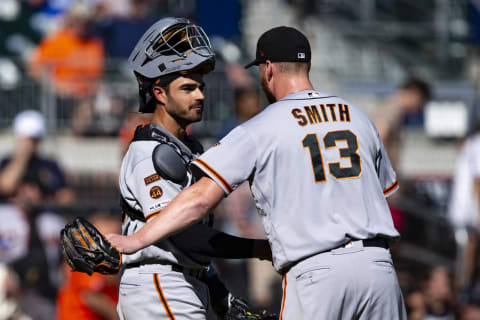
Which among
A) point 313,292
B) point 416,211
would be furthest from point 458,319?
point 313,292

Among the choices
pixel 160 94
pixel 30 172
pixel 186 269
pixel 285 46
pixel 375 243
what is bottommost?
pixel 30 172

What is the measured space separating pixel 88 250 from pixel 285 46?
1.32 metres

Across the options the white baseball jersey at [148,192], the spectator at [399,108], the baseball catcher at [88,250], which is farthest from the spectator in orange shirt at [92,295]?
the baseball catcher at [88,250]

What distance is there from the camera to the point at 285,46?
3812mm

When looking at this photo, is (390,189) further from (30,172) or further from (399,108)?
(30,172)

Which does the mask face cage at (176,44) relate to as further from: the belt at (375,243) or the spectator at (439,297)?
the spectator at (439,297)

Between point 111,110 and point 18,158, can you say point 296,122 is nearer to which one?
point 18,158

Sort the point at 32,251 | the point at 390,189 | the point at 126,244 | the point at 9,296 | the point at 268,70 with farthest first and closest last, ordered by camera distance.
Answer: the point at 32,251 → the point at 9,296 → the point at 390,189 → the point at 268,70 → the point at 126,244

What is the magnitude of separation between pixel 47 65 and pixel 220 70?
2.00 meters

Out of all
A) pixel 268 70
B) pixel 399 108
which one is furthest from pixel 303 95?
pixel 399 108

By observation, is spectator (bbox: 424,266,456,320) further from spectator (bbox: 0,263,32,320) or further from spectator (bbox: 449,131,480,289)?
spectator (bbox: 0,263,32,320)

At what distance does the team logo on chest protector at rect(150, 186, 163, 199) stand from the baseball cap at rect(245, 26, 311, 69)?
0.81 meters

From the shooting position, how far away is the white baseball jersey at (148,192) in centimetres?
383

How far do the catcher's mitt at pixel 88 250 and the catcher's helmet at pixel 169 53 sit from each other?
913mm
